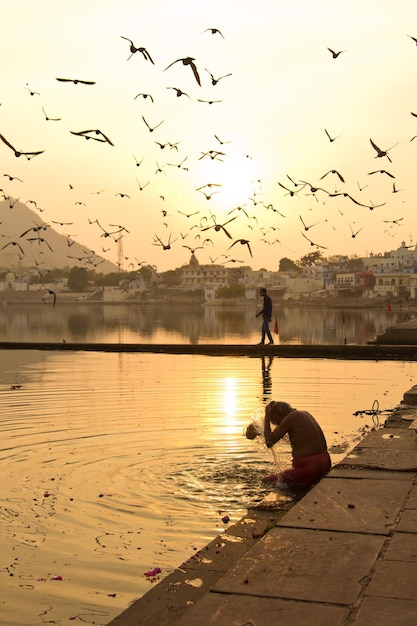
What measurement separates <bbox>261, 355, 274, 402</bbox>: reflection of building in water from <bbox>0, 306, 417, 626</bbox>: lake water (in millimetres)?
Answer: 65

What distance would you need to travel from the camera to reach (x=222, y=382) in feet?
56.0

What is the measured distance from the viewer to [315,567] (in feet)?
15.3

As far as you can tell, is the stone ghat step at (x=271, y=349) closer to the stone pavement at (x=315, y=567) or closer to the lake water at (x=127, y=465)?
the lake water at (x=127, y=465)

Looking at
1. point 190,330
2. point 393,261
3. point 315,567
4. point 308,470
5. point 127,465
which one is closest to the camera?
point 315,567

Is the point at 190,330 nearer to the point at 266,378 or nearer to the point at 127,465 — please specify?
the point at 266,378

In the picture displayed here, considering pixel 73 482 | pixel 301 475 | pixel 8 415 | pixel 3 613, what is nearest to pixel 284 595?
pixel 3 613

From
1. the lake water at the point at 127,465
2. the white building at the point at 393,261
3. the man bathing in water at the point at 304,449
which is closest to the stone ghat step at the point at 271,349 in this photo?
the lake water at the point at 127,465

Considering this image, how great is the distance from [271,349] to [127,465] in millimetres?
13485

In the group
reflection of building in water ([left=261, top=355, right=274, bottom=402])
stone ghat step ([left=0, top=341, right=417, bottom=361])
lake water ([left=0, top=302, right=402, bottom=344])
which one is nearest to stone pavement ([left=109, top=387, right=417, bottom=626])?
reflection of building in water ([left=261, top=355, right=274, bottom=402])

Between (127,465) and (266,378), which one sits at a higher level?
(266,378)

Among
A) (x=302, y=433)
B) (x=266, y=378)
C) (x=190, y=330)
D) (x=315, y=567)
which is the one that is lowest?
(x=315, y=567)

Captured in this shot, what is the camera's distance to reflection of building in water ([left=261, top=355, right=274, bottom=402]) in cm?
1505

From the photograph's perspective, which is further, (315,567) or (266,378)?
(266,378)

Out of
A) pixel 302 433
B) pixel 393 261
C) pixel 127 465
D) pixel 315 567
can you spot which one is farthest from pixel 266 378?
pixel 393 261
